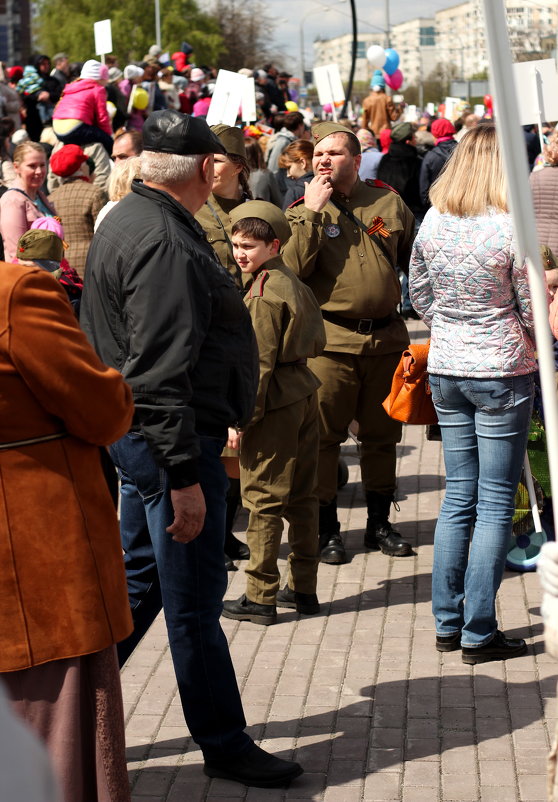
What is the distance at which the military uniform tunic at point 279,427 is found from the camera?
4832 millimetres

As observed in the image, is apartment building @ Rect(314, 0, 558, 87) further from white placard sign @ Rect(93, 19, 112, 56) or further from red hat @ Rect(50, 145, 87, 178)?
white placard sign @ Rect(93, 19, 112, 56)

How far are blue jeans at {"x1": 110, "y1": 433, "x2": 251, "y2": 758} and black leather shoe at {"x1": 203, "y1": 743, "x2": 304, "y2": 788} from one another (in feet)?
0.11

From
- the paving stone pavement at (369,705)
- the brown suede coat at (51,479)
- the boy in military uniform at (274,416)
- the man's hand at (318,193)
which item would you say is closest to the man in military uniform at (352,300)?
the man's hand at (318,193)

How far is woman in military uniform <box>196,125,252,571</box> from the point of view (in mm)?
5520

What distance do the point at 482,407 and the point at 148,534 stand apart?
1.40 meters

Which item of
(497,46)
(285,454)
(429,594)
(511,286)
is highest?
(497,46)

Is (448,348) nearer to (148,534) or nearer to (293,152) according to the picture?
(148,534)

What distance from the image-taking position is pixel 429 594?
5379 millimetres

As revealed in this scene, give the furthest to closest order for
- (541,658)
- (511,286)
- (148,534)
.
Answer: (541,658)
(511,286)
(148,534)

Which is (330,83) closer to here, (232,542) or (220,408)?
(232,542)

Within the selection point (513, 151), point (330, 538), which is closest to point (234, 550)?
point (330, 538)

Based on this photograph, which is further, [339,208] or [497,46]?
[339,208]

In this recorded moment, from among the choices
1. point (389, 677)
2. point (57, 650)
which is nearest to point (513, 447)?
point (389, 677)

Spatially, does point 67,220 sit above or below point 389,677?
above
